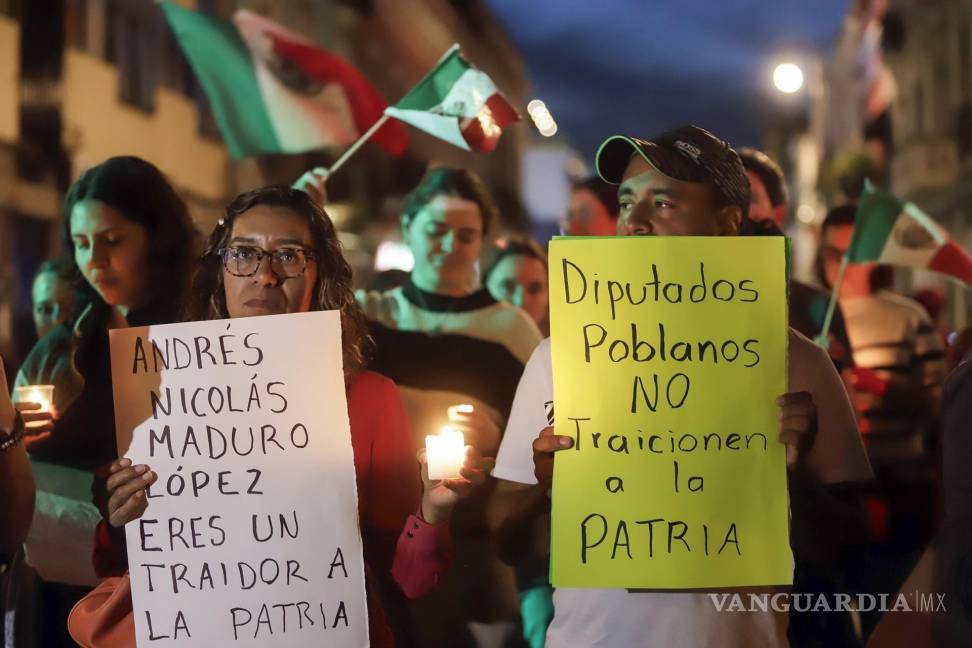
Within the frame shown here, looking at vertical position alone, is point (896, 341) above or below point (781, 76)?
below

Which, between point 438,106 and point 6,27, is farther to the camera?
point 6,27

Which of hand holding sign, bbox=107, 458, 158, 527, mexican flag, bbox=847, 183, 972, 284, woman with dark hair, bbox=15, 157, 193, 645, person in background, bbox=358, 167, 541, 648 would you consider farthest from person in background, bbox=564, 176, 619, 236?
hand holding sign, bbox=107, 458, 158, 527

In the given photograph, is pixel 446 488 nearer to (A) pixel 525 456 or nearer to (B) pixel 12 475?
(A) pixel 525 456

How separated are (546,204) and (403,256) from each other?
13.6m

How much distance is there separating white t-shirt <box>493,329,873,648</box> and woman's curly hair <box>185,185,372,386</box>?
400mm

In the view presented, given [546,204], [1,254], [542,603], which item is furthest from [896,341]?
[546,204]

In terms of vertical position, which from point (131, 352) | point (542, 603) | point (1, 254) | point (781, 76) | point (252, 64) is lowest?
point (542, 603)

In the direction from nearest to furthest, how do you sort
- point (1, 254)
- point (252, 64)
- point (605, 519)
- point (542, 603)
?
point (605, 519), point (542, 603), point (252, 64), point (1, 254)

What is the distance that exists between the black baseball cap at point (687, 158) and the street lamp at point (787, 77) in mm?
6751

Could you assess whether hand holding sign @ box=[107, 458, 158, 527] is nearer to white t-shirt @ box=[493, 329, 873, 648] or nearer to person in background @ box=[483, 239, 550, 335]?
white t-shirt @ box=[493, 329, 873, 648]

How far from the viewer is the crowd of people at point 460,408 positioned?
2133mm

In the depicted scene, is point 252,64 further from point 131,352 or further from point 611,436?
point 611,436

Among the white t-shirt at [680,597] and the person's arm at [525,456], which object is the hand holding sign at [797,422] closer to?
the white t-shirt at [680,597]

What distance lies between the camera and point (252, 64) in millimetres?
4168
